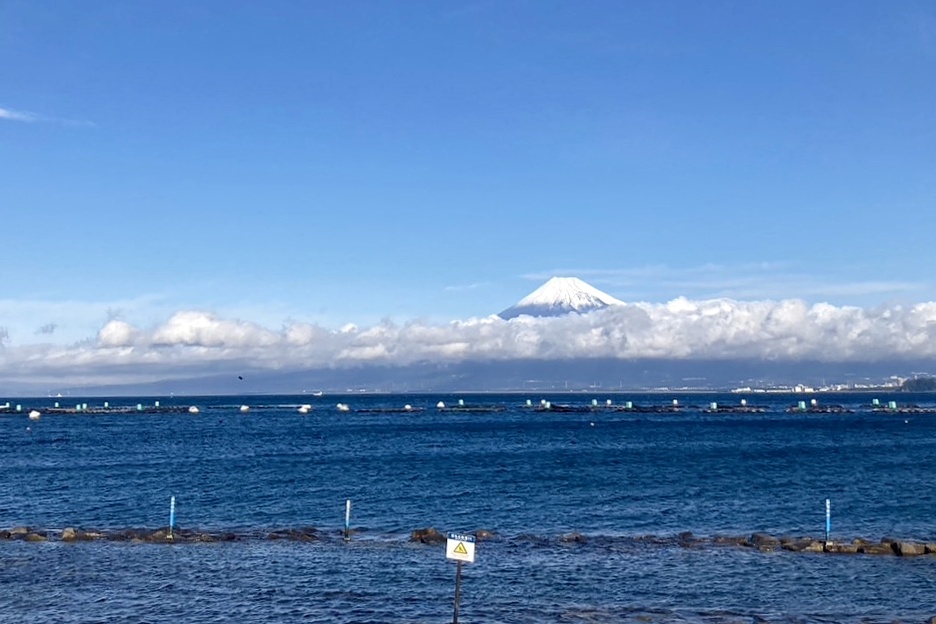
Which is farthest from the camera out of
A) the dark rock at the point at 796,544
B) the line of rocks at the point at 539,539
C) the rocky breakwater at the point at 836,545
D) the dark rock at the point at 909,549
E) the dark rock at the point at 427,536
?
the dark rock at the point at 427,536

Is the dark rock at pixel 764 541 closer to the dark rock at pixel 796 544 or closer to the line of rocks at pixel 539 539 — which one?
the line of rocks at pixel 539 539

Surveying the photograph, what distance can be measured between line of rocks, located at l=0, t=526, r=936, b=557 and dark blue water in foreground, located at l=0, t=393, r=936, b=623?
2.27 feet

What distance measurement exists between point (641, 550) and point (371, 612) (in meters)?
13.8

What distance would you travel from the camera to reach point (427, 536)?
135ft

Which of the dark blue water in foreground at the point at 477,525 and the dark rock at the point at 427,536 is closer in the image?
the dark blue water in foreground at the point at 477,525

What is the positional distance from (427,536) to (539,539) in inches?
192

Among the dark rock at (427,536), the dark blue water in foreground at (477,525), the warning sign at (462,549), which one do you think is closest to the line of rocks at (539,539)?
the dark rock at (427,536)

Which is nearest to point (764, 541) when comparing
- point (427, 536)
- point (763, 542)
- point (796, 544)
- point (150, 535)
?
point (763, 542)

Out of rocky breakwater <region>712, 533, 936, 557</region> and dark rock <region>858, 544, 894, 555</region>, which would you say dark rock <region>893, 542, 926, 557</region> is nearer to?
rocky breakwater <region>712, 533, 936, 557</region>

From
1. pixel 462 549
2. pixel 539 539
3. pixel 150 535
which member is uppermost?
pixel 462 549

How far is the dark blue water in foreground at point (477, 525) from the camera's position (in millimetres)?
30016

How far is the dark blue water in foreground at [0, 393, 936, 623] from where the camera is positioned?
3002cm

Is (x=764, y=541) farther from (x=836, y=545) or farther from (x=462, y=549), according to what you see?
(x=462, y=549)

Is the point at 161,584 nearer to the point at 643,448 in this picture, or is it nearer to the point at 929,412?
the point at 643,448
